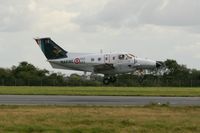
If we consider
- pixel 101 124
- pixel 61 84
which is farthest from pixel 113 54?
pixel 101 124

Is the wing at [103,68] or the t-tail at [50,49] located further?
the t-tail at [50,49]

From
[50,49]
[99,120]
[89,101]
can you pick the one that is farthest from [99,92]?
[99,120]

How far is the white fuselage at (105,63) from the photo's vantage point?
69.1 m

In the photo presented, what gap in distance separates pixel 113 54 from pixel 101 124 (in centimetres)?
5036

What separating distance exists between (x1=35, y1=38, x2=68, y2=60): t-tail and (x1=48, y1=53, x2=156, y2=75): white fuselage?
0.99 m

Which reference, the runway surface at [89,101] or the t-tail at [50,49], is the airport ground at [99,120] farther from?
the t-tail at [50,49]

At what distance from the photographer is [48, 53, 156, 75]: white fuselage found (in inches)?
2719

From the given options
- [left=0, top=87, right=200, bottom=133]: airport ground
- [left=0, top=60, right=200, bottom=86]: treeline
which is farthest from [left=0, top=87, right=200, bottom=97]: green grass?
[left=0, top=60, right=200, bottom=86]: treeline

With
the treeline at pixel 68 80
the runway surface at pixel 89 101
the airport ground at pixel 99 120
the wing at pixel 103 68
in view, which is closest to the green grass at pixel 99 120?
the airport ground at pixel 99 120

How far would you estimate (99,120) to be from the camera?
2106 cm

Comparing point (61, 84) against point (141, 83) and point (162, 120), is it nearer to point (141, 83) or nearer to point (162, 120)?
point (141, 83)

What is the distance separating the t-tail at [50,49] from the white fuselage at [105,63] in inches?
38.8

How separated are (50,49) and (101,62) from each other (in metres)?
8.37

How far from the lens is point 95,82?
96062 mm
